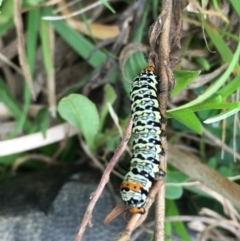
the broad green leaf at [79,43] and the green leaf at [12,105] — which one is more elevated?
the broad green leaf at [79,43]

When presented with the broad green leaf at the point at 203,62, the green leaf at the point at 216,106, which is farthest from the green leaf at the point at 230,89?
the broad green leaf at the point at 203,62

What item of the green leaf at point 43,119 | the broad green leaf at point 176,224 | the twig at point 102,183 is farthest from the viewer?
the green leaf at point 43,119

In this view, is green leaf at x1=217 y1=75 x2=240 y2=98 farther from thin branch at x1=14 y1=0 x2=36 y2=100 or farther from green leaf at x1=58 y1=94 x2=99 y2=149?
thin branch at x1=14 y1=0 x2=36 y2=100

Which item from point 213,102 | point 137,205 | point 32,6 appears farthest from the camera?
point 32,6

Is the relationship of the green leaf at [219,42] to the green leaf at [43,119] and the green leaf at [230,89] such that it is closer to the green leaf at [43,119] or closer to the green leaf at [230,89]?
the green leaf at [230,89]

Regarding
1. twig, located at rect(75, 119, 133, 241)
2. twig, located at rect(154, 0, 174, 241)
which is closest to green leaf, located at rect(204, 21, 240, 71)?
twig, located at rect(154, 0, 174, 241)

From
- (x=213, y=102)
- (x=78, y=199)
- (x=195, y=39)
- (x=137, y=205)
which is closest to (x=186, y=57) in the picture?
(x=195, y=39)

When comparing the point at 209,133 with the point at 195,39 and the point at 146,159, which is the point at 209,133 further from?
the point at 146,159
